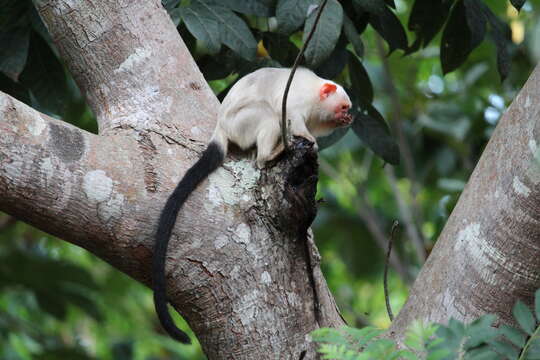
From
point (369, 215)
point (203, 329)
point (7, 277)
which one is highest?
point (203, 329)

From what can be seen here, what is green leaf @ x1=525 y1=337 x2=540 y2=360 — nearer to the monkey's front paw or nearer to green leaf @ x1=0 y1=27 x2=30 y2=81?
the monkey's front paw

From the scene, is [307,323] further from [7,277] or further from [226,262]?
[7,277]

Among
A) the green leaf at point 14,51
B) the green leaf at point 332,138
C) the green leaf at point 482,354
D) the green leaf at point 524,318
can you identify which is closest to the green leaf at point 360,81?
the green leaf at point 332,138

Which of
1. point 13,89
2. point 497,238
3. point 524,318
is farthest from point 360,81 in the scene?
point 524,318

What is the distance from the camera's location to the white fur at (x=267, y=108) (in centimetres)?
279

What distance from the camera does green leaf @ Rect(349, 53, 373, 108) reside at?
3230 millimetres

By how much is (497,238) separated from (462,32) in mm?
1275

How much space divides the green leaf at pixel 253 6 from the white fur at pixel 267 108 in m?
0.24

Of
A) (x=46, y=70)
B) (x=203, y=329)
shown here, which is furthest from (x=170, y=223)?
(x=46, y=70)

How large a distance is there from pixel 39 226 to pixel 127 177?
0.31 metres

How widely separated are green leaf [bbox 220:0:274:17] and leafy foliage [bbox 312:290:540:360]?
57.3 inches

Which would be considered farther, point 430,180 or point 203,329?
point 430,180

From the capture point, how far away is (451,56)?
325cm

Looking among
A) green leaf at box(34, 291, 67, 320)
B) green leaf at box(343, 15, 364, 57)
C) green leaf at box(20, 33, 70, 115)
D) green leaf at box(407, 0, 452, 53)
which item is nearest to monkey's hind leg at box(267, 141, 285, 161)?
green leaf at box(343, 15, 364, 57)
